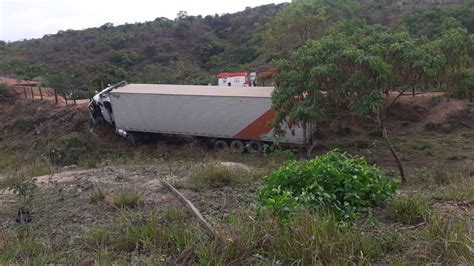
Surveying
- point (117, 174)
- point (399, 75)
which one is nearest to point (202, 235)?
point (117, 174)

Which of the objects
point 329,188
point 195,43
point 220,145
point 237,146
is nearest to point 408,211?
point 329,188

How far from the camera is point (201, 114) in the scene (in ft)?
67.8

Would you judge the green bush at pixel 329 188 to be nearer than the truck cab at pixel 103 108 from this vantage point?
Yes

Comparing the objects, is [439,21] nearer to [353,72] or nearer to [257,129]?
[257,129]

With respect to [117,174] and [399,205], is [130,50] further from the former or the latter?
[399,205]

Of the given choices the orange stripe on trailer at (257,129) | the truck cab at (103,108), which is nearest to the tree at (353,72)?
the orange stripe on trailer at (257,129)

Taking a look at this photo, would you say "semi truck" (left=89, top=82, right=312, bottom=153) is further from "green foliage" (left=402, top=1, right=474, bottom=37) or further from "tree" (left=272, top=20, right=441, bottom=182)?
"green foliage" (left=402, top=1, right=474, bottom=37)

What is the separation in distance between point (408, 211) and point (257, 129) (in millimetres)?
15127

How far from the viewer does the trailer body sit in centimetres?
1948

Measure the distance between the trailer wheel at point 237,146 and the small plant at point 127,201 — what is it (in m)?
14.1

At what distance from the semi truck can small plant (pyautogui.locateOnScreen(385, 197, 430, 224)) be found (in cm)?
1333

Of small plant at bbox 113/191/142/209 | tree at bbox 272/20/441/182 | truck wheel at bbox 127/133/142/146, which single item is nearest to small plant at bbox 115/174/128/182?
small plant at bbox 113/191/142/209

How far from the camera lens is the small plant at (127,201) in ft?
20.0

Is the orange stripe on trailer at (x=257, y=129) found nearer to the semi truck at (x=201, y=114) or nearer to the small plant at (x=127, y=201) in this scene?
the semi truck at (x=201, y=114)
